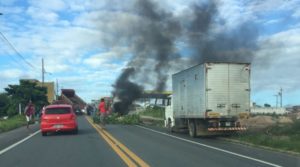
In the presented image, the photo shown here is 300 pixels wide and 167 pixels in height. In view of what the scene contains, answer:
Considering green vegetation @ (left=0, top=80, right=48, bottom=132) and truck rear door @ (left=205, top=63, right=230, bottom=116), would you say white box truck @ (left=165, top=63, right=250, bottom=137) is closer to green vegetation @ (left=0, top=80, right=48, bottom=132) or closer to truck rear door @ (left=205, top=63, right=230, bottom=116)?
truck rear door @ (left=205, top=63, right=230, bottom=116)

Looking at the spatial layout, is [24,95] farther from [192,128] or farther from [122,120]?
[192,128]

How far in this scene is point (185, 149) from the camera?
1845 cm

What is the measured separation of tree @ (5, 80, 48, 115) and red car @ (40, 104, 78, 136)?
Result: 46.5 meters

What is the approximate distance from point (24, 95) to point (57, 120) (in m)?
49.9

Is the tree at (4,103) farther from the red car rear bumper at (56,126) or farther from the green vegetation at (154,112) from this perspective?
the red car rear bumper at (56,126)

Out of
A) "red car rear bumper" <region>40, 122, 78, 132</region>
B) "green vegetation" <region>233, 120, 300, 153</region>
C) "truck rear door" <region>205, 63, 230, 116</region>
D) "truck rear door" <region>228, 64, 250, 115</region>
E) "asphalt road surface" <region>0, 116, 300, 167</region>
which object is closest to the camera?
"asphalt road surface" <region>0, 116, 300, 167</region>

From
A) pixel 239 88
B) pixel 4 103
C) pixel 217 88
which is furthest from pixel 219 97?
pixel 4 103

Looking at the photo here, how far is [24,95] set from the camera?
246 ft

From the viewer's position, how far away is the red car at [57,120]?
2672 centimetres

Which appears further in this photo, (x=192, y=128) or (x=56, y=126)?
(x=56, y=126)

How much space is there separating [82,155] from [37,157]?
4.54 feet

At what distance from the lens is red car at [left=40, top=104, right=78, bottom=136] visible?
2672 cm

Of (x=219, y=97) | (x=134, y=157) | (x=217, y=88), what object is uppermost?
(x=217, y=88)

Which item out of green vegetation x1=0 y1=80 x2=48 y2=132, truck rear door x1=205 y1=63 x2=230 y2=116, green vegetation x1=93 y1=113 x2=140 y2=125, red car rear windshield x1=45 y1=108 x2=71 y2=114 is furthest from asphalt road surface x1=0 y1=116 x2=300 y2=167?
green vegetation x1=0 y1=80 x2=48 y2=132
